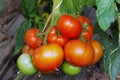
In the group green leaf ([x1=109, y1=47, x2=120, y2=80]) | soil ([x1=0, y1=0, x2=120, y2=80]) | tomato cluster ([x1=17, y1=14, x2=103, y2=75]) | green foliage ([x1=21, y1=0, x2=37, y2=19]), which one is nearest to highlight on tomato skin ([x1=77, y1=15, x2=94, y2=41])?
tomato cluster ([x1=17, y1=14, x2=103, y2=75])

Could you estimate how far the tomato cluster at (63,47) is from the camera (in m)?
0.79

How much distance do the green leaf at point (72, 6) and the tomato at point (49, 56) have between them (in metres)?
0.17

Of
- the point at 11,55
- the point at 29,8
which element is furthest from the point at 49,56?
the point at 11,55

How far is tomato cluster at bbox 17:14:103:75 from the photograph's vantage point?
0.79 metres

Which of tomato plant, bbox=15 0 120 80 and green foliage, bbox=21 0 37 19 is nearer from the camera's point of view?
tomato plant, bbox=15 0 120 80

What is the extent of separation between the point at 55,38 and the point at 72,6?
0.63 ft

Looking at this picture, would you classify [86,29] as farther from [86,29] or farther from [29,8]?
[29,8]

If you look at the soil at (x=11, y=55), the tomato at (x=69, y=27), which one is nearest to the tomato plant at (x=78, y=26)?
the tomato at (x=69, y=27)

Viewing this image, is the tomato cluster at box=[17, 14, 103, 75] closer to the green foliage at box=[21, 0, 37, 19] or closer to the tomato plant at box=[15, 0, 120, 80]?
the tomato plant at box=[15, 0, 120, 80]

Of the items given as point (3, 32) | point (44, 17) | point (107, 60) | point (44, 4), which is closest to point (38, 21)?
point (44, 17)

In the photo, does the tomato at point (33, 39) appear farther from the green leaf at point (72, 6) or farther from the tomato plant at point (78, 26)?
the green leaf at point (72, 6)

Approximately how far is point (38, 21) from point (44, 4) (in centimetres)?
17

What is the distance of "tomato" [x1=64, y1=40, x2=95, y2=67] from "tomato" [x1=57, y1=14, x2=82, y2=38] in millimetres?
19

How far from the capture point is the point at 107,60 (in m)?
1.01
